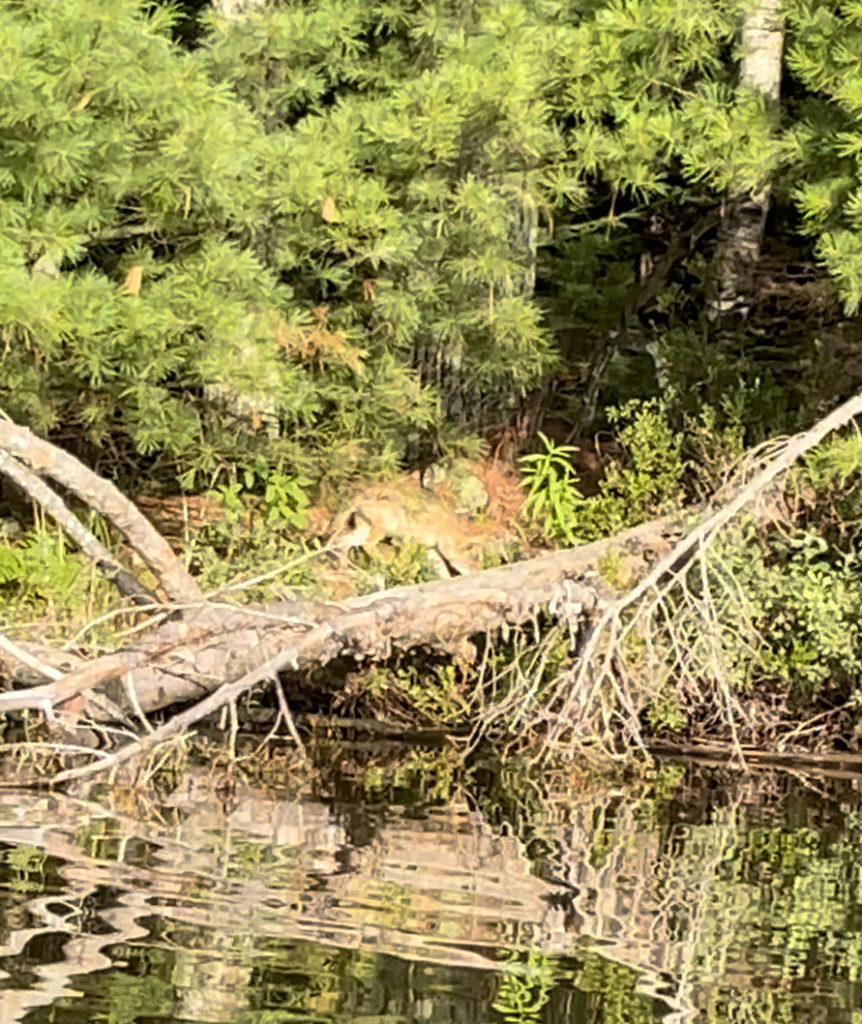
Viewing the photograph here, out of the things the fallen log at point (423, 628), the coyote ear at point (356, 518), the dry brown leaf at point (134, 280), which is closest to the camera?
the fallen log at point (423, 628)

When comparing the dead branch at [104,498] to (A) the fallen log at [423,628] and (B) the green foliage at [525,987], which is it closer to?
(A) the fallen log at [423,628]

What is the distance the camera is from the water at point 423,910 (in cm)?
512

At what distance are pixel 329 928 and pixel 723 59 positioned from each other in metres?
7.57

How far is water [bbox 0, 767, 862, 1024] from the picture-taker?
5125mm

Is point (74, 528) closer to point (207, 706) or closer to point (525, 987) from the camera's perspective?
point (207, 706)

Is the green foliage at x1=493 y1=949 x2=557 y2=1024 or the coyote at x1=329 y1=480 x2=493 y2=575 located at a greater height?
the coyote at x1=329 y1=480 x2=493 y2=575

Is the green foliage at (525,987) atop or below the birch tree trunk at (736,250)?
below

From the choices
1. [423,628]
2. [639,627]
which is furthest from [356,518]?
[639,627]

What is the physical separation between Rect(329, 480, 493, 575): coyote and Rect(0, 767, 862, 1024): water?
10.6 feet

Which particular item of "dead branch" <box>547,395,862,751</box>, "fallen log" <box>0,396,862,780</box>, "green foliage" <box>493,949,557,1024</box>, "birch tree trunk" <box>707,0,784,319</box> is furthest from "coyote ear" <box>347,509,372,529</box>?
"green foliage" <box>493,949,557,1024</box>

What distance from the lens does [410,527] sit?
1203 cm

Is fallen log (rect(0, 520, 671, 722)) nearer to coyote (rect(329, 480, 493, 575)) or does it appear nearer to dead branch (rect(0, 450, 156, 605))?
dead branch (rect(0, 450, 156, 605))

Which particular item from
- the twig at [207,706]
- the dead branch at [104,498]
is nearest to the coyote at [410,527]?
the dead branch at [104,498]

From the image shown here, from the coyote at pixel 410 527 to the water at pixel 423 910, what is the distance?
10.6 feet
